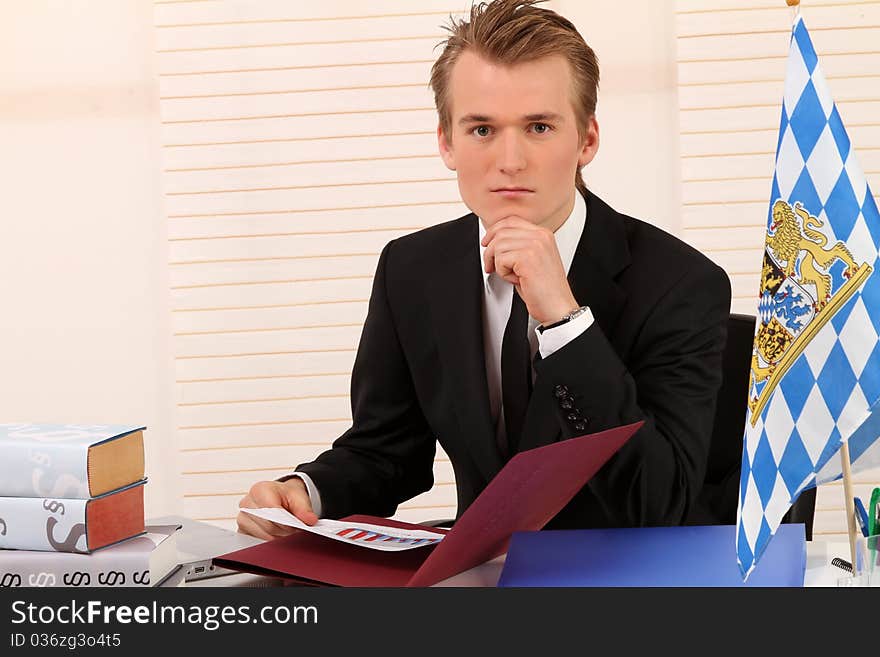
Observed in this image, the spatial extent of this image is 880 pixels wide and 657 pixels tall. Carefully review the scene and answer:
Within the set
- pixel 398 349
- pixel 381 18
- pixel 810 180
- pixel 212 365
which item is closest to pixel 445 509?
pixel 212 365

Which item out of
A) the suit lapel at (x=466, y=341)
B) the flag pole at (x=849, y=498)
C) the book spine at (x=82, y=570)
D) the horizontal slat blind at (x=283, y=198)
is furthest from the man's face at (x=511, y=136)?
the horizontal slat blind at (x=283, y=198)

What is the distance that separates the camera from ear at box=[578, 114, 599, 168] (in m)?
1.96

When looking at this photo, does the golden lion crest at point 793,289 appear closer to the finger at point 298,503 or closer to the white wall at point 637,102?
the finger at point 298,503

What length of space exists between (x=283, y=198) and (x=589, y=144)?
2438 mm

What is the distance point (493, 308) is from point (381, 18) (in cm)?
248

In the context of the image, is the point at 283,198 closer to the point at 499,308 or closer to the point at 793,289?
the point at 499,308

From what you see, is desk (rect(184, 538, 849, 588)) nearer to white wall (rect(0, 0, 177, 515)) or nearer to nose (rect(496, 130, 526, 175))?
nose (rect(496, 130, 526, 175))

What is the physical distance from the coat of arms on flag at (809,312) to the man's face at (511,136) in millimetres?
652

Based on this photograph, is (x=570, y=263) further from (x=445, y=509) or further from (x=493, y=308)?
(x=445, y=509)

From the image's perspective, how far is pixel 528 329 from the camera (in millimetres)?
1906

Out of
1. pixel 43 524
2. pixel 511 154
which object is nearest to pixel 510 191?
pixel 511 154

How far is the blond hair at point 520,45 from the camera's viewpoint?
183 centimetres

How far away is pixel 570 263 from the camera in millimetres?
1979
